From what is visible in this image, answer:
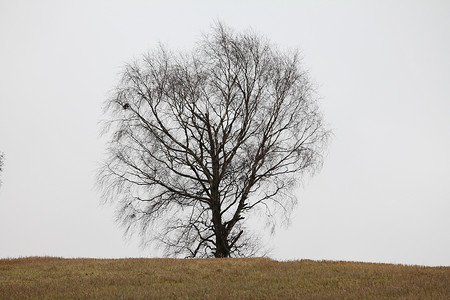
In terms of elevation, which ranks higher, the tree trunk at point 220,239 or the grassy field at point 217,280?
the tree trunk at point 220,239

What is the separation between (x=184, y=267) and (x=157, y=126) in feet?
26.6

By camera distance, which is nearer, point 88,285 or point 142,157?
point 88,285

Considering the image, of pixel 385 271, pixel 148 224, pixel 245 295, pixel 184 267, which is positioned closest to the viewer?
pixel 245 295

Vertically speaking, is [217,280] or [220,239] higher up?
[220,239]

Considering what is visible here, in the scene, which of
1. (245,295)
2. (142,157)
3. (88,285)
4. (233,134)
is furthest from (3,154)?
(245,295)

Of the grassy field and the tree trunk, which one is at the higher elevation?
the tree trunk

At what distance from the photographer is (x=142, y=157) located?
24.4 meters

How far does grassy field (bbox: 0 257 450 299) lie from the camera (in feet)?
45.1

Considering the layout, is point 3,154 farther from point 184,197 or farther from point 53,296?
point 53,296

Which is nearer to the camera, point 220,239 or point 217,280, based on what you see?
point 217,280

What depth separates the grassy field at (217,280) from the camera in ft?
45.1

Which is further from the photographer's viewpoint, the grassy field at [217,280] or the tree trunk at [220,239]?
the tree trunk at [220,239]

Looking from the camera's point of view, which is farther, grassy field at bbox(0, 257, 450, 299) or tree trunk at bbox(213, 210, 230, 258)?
tree trunk at bbox(213, 210, 230, 258)

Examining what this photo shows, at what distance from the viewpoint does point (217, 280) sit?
1612 centimetres
